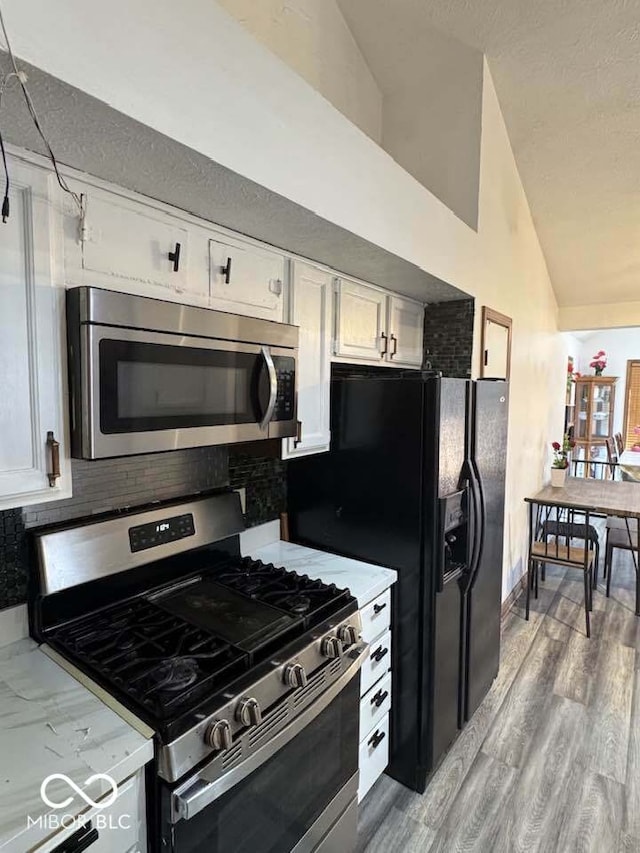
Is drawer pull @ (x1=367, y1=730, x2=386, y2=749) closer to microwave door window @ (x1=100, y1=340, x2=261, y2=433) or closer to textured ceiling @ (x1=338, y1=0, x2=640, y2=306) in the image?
microwave door window @ (x1=100, y1=340, x2=261, y2=433)

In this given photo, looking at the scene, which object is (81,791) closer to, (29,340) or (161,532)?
(161,532)

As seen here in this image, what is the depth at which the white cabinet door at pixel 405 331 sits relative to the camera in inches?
96.4

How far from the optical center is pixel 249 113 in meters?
1.18

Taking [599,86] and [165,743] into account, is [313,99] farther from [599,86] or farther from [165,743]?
[599,86]

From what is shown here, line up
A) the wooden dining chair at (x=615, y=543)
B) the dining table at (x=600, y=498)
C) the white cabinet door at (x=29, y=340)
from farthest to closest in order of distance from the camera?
the wooden dining chair at (x=615, y=543), the dining table at (x=600, y=498), the white cabinet door at (x=29, y=340)

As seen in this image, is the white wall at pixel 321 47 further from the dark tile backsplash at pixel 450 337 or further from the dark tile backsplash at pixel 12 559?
the dark tile backsplash at pixel 12 559

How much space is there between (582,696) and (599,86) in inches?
127

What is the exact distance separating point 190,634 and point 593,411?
26.0ft

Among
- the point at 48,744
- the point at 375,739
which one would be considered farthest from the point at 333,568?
the point at 48,744

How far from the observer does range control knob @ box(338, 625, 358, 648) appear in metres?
1.54

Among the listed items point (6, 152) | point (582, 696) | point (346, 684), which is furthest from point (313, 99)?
point (582, 696)

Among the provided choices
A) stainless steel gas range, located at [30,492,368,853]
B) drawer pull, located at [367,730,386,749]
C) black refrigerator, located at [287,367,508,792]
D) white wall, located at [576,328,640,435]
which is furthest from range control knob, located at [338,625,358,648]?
white wall, located at [576,328,640,435]

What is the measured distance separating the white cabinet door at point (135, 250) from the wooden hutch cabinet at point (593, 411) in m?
7.79

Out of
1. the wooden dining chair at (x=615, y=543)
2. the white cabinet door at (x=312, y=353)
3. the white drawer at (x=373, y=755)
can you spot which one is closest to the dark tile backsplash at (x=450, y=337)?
the white cabinet door at (x=312, y=353)
